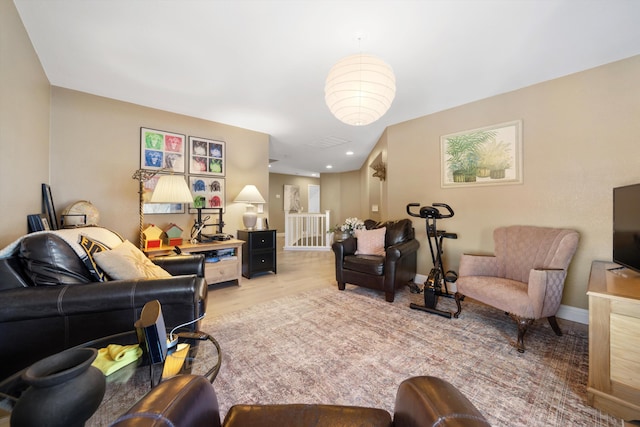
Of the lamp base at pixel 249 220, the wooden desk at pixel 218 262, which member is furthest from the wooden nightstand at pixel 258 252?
the wooden desk at pixel 218 262

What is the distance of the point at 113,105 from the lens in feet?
9.96

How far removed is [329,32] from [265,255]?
10.3 ft

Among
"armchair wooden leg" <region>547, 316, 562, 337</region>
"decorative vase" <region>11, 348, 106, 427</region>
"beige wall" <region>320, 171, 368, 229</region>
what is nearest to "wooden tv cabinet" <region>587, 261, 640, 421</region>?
"armchair wooden leg" <region>547, 316, 562, 337</region>

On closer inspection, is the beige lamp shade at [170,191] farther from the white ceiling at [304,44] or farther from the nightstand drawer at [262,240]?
the nightstand drawer at [262,240]

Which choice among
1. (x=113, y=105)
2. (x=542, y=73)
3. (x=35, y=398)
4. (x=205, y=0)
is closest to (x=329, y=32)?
(x=205, y=0)

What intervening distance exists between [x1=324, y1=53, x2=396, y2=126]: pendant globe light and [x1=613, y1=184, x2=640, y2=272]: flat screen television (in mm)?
1815

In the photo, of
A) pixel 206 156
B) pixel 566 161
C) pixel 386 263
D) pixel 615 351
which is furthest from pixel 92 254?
pixel 566 161

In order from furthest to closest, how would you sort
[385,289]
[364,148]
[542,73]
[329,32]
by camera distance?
1. [364,148]
2. [385,289]
3. [542,73]
4. [329,32]

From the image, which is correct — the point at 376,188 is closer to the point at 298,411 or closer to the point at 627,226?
the point at 627,226

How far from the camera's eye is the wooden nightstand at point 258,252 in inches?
149

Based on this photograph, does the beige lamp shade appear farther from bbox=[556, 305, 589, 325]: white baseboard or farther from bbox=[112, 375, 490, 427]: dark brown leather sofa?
bbox=[556, 305, 589, 325]: white baseboard

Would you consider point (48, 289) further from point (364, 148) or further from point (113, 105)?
point (364, 148)

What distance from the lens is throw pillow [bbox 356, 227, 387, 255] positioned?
130 inches

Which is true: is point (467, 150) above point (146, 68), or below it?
below
